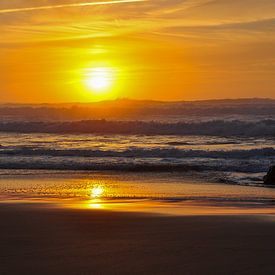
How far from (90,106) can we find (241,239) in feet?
233

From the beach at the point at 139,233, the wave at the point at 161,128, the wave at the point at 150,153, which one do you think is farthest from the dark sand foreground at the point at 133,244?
Result: the wave at the point at 161,128

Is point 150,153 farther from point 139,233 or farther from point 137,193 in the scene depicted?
point 139,233

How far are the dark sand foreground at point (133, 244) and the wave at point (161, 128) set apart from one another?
28.1 meters

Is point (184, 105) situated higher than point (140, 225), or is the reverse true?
point (184, 105)

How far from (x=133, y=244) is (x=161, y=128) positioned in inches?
1382

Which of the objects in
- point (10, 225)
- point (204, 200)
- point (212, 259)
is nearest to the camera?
point (212, 259)

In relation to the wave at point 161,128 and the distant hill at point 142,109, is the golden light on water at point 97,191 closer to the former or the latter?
the wave at point 161,128

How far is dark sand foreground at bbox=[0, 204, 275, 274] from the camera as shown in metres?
4.79

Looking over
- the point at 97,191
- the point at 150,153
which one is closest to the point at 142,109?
the point at 150,153

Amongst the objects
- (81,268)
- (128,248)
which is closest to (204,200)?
(128,248)

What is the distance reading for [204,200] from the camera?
10445mm

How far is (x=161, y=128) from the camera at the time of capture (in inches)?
1602

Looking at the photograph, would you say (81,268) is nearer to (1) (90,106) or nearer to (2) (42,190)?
(2) (42,190)

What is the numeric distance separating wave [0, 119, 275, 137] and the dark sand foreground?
2808 centimetres
